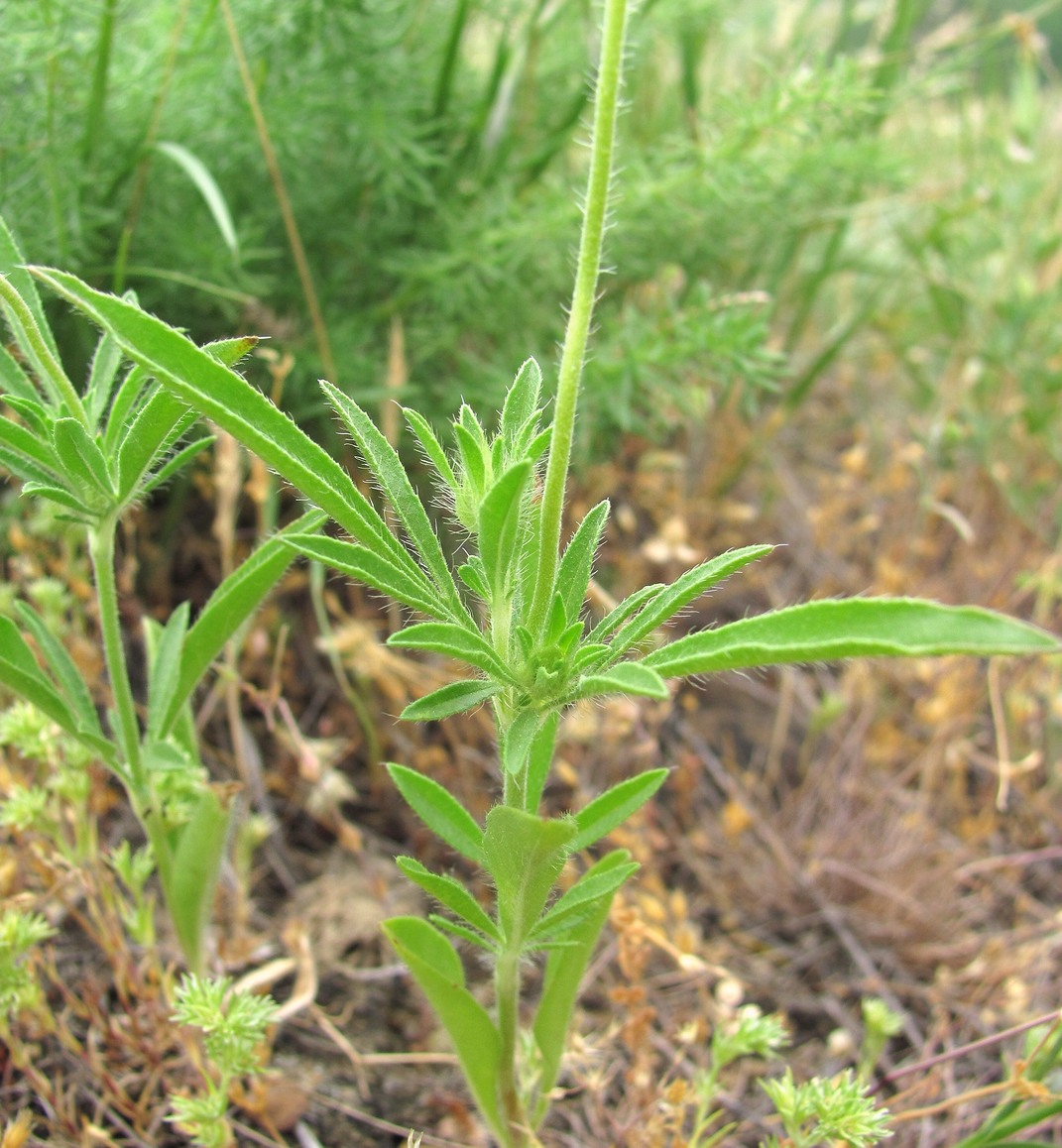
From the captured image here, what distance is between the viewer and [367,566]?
78 cm

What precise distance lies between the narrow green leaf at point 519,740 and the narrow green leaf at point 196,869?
0.43m

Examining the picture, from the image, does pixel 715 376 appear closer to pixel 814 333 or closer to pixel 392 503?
pixel 392 503

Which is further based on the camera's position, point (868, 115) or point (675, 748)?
point (868, 115)

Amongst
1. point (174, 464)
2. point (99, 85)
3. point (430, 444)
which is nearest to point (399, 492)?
point (430, 444)

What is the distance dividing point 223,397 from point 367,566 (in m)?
0.16

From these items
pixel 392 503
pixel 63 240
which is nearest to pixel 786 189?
pixel 63 240

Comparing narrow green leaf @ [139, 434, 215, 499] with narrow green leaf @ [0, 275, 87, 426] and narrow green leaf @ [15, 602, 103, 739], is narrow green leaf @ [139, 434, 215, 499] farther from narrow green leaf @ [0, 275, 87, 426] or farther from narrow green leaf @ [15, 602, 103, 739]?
narrow green leaf @ [15, 602, 103, 739]

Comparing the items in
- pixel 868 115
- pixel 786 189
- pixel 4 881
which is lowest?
pixel 4 881

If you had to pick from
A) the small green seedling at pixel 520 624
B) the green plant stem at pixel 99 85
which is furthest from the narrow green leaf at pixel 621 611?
the green plant stem at pixel 99 85

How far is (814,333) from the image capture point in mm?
3188

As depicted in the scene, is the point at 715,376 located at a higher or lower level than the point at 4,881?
higher

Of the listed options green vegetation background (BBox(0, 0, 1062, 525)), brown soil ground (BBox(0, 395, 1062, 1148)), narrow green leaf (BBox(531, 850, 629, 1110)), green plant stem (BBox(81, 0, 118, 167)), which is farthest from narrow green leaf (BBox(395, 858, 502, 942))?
green plant stem (BBox(81, 0, 118, 167))

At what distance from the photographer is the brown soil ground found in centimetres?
124

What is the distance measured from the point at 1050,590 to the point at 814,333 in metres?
1.29
